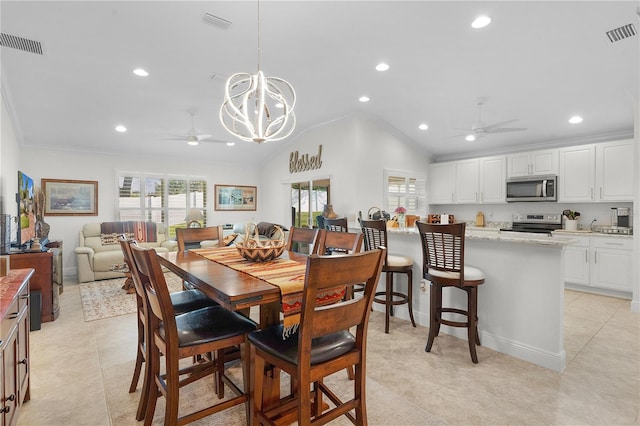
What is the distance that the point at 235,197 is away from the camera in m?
7.72

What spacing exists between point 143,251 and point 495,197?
243 inches

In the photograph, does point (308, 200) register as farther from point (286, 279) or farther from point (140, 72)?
point (286, 279)

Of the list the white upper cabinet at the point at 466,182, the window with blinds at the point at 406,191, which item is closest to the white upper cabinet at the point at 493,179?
the white upper cabinet at the point at 466,182

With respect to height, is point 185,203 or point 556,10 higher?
point 556,10

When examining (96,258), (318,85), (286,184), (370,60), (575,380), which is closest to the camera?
(575,380)

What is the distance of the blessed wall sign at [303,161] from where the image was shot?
598cm

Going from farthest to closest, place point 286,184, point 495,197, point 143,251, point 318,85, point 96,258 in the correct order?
point 286,184
point 495,197
point 96,258
point 318,85
point 143,251

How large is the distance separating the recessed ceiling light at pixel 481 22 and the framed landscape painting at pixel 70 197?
6.74 metres

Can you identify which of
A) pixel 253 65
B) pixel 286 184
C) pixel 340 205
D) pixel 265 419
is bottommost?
pixel 265 419

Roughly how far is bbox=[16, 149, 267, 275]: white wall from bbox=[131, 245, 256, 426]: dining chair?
5589 millimetres

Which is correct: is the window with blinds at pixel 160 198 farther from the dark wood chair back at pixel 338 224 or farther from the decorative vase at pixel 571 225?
the decorative vase at pixel 571 225

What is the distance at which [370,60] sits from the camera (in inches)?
146

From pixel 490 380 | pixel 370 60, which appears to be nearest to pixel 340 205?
pixel 370 60

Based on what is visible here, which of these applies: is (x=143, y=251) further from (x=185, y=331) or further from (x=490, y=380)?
(x=490, y=380)
